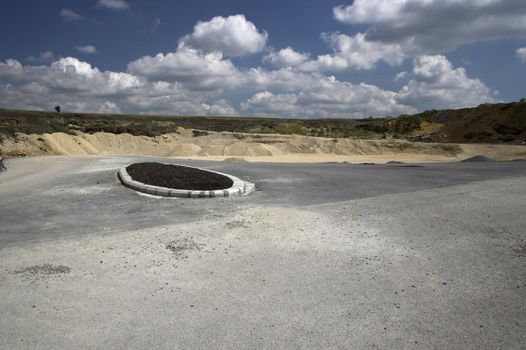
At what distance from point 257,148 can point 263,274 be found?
29324 mm

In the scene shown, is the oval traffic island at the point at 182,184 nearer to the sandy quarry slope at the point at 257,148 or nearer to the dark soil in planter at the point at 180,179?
the dark soil in planter at the point at 180,179

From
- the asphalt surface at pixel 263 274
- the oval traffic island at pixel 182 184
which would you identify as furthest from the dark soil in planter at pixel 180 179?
the asphalt surface at pixel 263 274

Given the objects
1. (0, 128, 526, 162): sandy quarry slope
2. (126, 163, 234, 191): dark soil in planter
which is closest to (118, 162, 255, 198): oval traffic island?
(126, 163, 234, 191): dark soil in planter

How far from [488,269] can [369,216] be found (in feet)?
9.66

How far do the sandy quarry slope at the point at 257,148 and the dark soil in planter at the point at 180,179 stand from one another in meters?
17.4

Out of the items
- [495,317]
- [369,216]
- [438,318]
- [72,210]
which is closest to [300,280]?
[438,318]

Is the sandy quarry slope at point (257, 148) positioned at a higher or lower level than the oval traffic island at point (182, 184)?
lower

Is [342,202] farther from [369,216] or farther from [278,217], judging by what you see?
[278,217]

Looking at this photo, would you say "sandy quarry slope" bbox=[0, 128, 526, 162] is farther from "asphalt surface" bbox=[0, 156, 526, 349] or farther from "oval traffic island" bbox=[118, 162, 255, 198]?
"asphalt surface" bbox=[0, 156, 526, 349]

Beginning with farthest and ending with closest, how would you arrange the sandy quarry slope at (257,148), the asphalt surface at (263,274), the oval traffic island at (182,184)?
the sandy quarry slope at (257,148), the oval traffic island at (182,184), the asphalt surface at (263,274)

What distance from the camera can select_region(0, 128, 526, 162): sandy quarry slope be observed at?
30375 millimetres

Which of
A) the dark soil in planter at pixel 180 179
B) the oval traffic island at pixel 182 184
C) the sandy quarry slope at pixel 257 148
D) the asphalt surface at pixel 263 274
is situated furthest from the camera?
the sandy quarry slope at pixel 257 148

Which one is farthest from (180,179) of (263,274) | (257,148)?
(257,148)

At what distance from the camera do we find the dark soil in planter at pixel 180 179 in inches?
416
